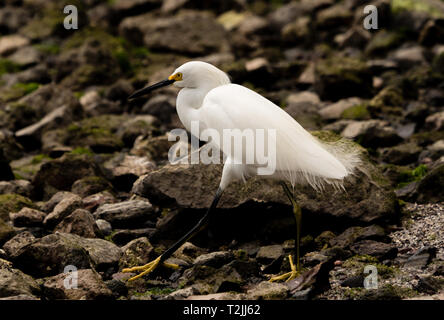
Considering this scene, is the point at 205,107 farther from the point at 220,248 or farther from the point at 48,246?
the point at 48,246

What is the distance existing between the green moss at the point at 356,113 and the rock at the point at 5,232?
19.3ft

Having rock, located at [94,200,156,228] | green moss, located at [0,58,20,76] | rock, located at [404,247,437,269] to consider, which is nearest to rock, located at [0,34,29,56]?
green moss, located at [0,58,20,76]

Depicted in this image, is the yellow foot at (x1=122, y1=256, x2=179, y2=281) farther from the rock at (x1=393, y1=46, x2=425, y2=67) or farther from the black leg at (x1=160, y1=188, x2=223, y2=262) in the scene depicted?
the rock at (x1=393, y1=46, x2=425, y2=67)

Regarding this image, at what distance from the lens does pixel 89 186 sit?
7727 mm

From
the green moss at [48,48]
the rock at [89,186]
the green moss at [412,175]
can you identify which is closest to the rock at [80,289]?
the rock at [89,186]

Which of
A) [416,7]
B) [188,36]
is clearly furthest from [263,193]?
[416,7]

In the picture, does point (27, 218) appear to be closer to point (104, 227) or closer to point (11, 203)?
point (11, 203)

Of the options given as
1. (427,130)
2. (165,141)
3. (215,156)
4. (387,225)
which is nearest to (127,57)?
(165,141)

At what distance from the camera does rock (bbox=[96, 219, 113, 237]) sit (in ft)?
21.6

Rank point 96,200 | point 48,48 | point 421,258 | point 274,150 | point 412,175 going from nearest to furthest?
point 421,258 → point 274,150 → point 96,200 → point 412,175 → point 48,48

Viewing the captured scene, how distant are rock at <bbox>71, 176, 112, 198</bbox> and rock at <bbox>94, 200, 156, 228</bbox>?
30.3 inches

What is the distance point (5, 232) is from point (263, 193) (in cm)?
251
